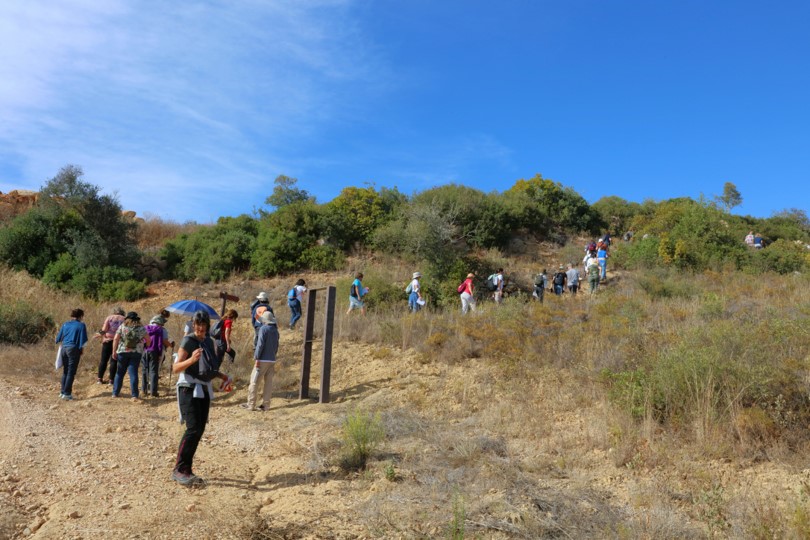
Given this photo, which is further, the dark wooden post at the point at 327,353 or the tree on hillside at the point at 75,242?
the tree on hillside at the point at 75,242

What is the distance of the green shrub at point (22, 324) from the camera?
14.2 meters

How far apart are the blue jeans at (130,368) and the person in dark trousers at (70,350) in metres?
0.70

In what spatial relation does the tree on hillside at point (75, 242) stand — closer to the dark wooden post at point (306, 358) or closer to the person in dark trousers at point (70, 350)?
the person in dark trousers at point (70, 350)

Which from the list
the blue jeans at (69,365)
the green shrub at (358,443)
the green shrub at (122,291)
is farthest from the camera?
the green shrub at (122,291)

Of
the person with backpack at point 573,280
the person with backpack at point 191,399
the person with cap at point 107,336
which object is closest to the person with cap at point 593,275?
the person with backpack at point 573,280

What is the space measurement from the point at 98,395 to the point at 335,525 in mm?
7698

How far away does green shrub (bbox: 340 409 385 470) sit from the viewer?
21.1 feet

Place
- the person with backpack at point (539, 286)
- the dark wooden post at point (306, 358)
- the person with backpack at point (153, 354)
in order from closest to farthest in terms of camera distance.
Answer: the dark wooden post at point (306, 358) < the person with backpack at point (153, 354) < the person with backpack at point (539, 286)

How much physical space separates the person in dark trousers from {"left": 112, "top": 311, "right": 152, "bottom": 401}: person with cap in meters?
0.59

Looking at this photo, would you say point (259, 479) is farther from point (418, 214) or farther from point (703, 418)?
point (418, 214)

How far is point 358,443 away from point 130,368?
5.94 meters

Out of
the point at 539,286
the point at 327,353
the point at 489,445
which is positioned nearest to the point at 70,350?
the point at 327,353

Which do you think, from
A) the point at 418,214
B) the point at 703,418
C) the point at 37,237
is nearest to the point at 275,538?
the point at 703,418

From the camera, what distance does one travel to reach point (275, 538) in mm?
4629
